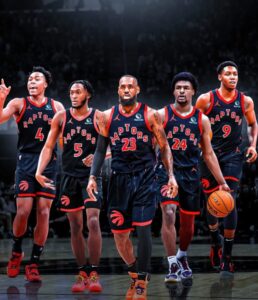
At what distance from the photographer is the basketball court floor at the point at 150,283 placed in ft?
20.4

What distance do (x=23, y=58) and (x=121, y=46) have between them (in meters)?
3.26

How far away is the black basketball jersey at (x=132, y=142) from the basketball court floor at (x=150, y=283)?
1.13 metres

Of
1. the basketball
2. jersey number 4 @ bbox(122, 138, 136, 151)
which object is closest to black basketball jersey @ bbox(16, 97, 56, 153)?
jersey number 4 @ bbox(122, 138, 136, 151)

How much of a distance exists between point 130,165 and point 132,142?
0.20m

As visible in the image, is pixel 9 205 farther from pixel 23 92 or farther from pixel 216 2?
pixel 216 2

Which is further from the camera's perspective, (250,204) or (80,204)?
(250,204)

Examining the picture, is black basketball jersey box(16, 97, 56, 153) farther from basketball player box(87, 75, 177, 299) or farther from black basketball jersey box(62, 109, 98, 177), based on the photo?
basketball player box(87, 75, 177, 299)

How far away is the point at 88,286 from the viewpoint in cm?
665

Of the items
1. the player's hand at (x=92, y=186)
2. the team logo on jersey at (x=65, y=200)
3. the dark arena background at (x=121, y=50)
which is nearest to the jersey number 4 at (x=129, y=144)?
the player's hand at (x=92, y=186)

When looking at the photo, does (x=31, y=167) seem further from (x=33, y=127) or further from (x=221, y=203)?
(x=221, y=203)

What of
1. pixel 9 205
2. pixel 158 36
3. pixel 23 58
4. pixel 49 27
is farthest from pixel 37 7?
pixel 9 205

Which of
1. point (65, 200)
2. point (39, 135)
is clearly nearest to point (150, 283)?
point (65, 200)

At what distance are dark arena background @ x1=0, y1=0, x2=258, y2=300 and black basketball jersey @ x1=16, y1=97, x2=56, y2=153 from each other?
23.5ft

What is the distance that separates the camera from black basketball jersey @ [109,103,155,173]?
618cm
